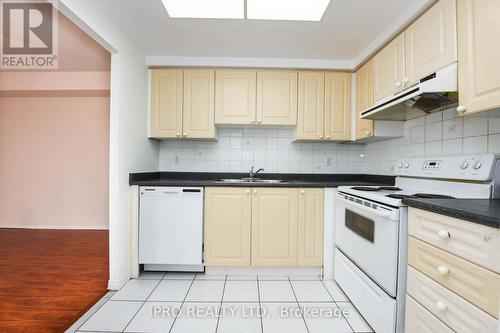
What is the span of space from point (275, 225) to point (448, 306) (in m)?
1.40

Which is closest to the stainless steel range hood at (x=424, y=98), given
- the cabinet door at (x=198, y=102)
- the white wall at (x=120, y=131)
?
the cabinet door at (x=198, y=102)

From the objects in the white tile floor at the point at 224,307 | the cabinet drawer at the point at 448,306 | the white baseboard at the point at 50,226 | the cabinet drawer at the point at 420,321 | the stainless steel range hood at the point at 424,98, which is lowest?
the white tile floor at the point at 224,307

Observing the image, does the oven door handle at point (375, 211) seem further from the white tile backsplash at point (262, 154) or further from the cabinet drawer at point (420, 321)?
the white tile backsplash at point (262, 154)

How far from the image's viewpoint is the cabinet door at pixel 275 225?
2242mm

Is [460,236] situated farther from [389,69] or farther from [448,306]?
[389,69]

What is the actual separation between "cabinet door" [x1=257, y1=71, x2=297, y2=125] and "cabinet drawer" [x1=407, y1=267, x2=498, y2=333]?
178 cm

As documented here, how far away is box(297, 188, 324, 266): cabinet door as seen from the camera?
88.7 inches

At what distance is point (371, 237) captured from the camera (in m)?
1.57

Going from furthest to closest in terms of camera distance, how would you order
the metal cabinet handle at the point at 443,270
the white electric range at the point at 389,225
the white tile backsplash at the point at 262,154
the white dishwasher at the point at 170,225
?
the white tile backsplash at the point at 262,154, the white dishwasher at the point at 170,225, the white electric range at the point at 389,225, the metal cabinet handle at the point at 443,270

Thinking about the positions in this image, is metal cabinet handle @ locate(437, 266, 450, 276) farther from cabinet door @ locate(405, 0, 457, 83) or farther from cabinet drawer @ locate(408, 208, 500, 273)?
cabinet door @ locate(405, 0, 457, 83)

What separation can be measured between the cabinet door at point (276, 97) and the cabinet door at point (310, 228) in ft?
2.77

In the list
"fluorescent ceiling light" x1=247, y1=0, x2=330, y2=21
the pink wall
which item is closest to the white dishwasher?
"fluorescent ceiling light" x1=247, y1=0, x2=330, y2=21

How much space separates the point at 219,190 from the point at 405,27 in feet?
6.62

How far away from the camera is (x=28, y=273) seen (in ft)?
7.17
